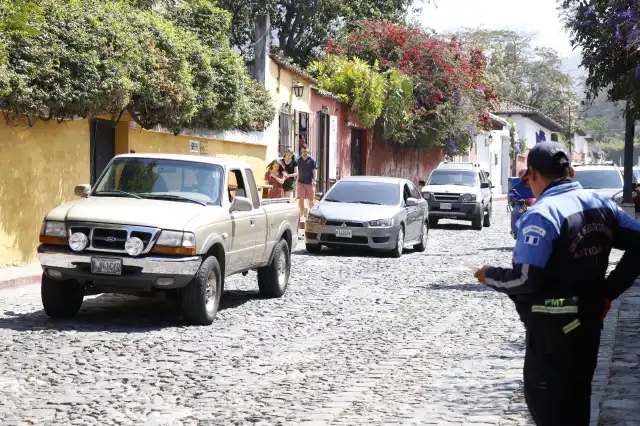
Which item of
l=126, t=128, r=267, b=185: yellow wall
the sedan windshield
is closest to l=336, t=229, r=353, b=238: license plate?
the sedan windshield

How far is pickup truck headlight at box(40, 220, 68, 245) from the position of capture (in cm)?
1053

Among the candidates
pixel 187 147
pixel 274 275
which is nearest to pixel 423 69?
pixel 187 147

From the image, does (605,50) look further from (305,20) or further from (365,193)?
(305,20)

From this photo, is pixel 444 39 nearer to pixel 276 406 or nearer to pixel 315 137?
Result: pixel 315 137

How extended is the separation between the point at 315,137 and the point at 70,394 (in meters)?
25.8

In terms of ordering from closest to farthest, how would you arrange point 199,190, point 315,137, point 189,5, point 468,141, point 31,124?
point 199,190 → point 31,124 → point 189,5 → point 315,137 → point 468,141

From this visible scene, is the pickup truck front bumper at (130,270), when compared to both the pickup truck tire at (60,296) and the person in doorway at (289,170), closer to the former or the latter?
the pickup truck tire at (60,296)

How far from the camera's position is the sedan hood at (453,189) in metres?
30.3

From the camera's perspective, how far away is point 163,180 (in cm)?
1157

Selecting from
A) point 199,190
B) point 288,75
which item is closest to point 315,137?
point 288,75

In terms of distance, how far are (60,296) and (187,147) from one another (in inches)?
466

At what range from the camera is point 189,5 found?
76.4 ft

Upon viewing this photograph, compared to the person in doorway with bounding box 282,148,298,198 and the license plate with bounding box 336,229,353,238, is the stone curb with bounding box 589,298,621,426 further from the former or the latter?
the person in doorway with bounding box 282,148,298,198

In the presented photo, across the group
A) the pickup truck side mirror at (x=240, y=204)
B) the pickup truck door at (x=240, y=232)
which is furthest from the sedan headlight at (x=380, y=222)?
the pickup truck side mirror at (x=240, y=204)
